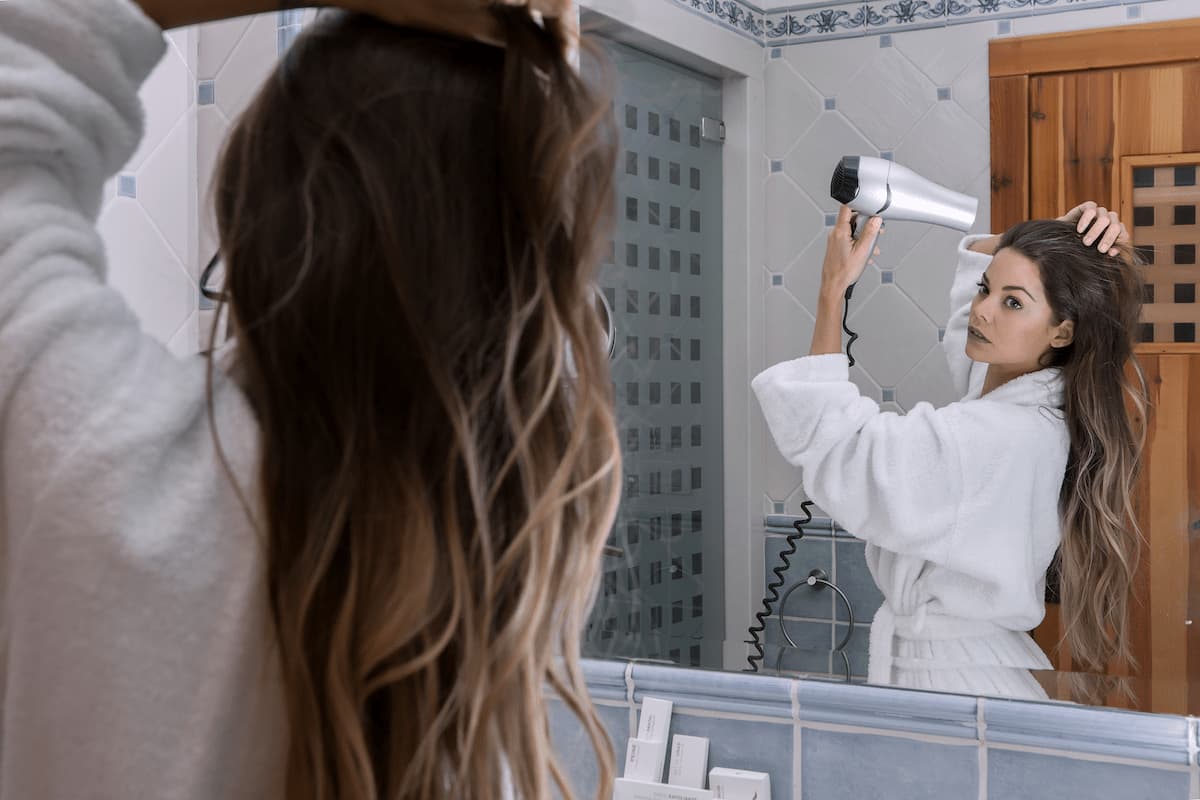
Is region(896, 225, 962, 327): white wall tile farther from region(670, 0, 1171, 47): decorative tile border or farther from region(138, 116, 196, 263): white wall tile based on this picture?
region(138, 116, 196, 263): white wall tile

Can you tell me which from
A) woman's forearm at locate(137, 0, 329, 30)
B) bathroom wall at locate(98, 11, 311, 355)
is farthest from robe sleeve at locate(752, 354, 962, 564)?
woman's forearm at locate(137, 0, 329, 30)

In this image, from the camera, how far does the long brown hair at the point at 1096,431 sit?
113 cm

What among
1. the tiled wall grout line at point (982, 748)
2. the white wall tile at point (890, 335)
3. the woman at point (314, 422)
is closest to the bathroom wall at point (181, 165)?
the white wall tile at point (890, 335)

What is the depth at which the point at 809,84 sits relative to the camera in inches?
49.5

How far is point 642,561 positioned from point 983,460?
398 millimetres

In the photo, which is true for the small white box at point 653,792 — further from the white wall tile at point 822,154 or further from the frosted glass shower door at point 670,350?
the white wall tile at point 822,154

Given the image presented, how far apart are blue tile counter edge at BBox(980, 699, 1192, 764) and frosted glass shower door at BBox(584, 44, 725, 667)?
0.31 m

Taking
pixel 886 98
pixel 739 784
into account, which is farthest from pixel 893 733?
pixel 886 98

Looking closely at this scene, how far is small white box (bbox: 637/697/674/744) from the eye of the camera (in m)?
1.27

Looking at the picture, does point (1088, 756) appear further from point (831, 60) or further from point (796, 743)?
point (831, 60)

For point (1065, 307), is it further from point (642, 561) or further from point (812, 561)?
point (642, 561)

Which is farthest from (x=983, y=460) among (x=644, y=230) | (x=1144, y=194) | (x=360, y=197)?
(x=360, y=197)

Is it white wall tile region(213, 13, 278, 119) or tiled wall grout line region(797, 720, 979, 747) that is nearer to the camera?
tiled wall grout line region(797, 720, 979, 747)

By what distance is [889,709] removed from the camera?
3.91ft
